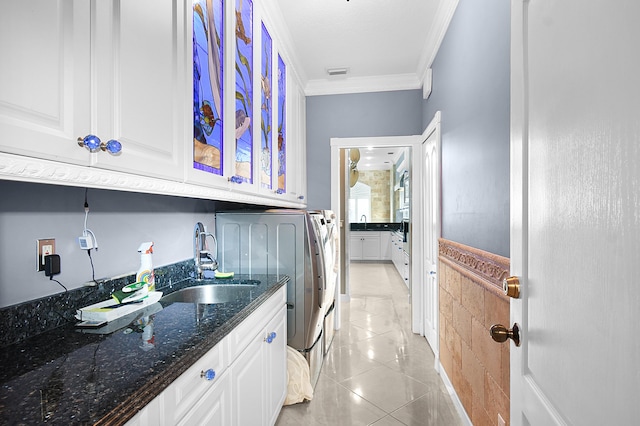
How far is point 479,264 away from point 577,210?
1076 millimetres

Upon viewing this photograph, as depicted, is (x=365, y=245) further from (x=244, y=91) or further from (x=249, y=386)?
(x=249, y=386)

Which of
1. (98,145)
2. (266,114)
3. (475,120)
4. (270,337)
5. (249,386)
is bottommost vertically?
(249,386)

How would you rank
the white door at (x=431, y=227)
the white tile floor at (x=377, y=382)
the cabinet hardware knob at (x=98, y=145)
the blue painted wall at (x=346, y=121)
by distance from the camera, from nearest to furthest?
the cabinet hardware knob at (x=98, y=145), the white tile floor at (x=377, y=382), the white door at (x=431, y=227), the blue painted wall at (x=346, y=121)

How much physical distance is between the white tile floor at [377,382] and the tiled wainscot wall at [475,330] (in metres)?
0.22

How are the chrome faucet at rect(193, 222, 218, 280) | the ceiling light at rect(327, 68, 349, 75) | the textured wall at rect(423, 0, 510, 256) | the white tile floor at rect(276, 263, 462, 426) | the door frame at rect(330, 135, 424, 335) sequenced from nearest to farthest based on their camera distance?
1. the textured wall at rect(423, 0, 510, 256)
2. the chrome faucet at rect(193, 222, 218, 280)
3. the white tile floor at rect(276, 263, 462, 426)
4. the ceiling light at rect(327, 68, 349, 75)
5. the door frame at rect(330, 135, 424, 335)

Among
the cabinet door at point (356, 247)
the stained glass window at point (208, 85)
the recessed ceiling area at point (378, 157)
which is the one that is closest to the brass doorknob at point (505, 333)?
the stained glass window at point (208, 85)

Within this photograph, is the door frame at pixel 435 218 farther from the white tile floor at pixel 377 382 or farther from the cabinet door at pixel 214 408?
the cabinet door at pixel 214 408

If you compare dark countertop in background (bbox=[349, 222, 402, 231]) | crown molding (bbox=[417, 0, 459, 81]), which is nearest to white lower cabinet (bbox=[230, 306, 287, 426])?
crown molding (bbox=[417, 0, 459, 81])

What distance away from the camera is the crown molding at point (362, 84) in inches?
134

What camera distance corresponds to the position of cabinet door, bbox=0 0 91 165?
2.01 feet

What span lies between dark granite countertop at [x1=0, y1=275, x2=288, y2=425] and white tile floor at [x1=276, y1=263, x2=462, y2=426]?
50.2 inches

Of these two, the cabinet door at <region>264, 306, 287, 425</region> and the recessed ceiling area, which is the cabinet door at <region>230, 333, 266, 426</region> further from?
the recessed ceiling area

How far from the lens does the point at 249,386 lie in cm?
141

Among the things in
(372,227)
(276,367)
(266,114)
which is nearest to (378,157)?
(372,227)
